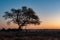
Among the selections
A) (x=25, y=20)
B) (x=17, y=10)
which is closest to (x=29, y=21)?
(x=25, y=20)

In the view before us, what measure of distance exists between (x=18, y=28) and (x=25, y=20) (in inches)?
162

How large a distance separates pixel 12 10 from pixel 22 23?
738 cm

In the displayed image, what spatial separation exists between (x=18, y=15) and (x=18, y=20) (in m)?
2.36

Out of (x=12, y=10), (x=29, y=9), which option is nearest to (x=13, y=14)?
(x=12, y=10)

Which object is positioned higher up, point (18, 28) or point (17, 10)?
point (17, 10)

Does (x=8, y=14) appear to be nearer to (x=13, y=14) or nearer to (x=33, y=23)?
(x=13, y=14)

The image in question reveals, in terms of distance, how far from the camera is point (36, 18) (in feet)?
220

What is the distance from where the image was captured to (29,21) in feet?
216

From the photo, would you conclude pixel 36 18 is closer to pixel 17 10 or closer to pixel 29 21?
pixel 29 21

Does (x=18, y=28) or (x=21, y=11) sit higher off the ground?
(x=21, y=11)

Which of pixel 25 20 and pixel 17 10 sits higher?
pixel 17 10

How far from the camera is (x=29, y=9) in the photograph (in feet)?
220

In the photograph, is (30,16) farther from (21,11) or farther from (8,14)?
(8,14)

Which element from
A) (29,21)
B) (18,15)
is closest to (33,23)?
(29,21)
